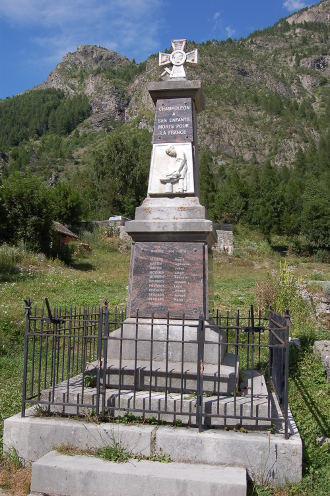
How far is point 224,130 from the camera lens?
102 meters

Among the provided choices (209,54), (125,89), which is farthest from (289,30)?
(125,89)

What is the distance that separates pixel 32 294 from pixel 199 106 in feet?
27.1

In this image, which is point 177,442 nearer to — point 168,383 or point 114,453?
point 114,453

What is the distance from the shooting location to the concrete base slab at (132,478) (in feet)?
12.0

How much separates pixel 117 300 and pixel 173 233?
6874 millimetres

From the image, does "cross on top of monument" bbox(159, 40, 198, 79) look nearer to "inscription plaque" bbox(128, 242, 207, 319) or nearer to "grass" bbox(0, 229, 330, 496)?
"inscription plaque" bbox(128, 242, 207, 319)

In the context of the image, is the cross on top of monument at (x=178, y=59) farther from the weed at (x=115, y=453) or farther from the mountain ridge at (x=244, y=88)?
the mountain ridge at (x=244, y=88)

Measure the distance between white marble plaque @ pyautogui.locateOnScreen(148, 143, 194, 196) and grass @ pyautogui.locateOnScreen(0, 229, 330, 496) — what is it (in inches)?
118

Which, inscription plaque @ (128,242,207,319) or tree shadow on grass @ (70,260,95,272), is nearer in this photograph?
inscription plaque @ (128,242,207,319)

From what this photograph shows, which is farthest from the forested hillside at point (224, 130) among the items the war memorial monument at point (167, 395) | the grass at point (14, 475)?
the grass at point (14, 475)

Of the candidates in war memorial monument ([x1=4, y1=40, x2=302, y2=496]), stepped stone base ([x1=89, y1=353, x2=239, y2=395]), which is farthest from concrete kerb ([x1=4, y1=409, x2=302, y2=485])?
stepped stone base ([x1=89, y1=353, x2=239, y2=395])

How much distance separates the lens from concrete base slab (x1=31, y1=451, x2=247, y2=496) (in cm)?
367

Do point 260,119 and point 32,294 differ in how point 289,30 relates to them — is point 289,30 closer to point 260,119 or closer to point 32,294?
point 260,119

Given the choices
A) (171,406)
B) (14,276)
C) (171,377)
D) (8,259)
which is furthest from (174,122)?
(8,259)
